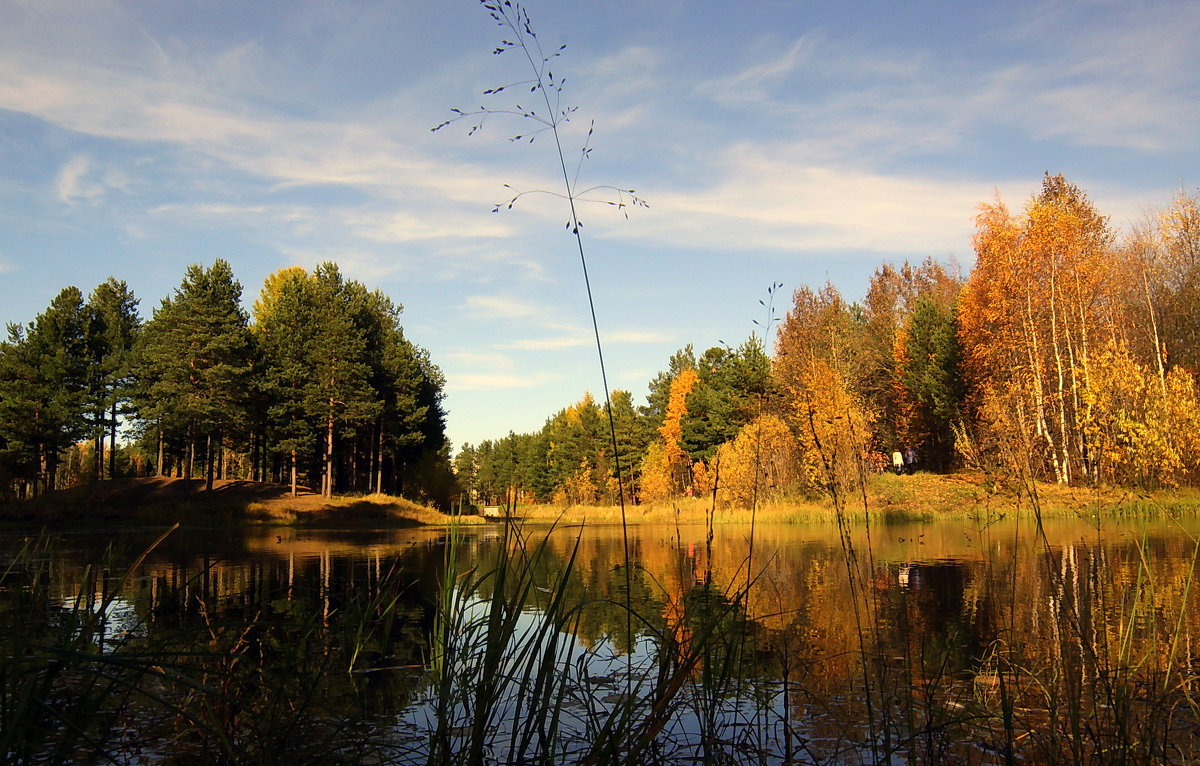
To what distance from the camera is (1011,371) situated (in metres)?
30.6

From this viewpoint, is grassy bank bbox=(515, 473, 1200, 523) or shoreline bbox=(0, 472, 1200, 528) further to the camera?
shoreline bbox=(0, 472, 1200, 528)

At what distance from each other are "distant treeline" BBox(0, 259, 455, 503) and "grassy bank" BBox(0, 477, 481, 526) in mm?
1921

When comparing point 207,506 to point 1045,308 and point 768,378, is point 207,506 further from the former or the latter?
point 1045,308

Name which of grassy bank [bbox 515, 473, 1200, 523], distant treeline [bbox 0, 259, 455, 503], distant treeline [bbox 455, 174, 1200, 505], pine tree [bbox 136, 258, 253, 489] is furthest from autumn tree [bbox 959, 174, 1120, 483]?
pine tree [bbox 136, 258, 253, 489]

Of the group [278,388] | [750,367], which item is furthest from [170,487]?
[750,367]

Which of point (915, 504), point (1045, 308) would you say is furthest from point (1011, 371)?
point (915, 504)

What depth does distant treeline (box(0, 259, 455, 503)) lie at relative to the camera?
36750mm

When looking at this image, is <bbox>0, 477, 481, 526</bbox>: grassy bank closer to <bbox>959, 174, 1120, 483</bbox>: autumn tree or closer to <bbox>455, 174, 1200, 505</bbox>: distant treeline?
<bbox>455, 174, 1200, 505</bbox>: distant treeline

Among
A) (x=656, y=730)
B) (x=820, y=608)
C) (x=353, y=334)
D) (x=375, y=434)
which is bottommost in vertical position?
(x=820, y=608)

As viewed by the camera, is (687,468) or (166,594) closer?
(166,594)

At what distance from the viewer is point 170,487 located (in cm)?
3962

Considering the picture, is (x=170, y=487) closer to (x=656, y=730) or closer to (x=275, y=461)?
(x=275, y=461)

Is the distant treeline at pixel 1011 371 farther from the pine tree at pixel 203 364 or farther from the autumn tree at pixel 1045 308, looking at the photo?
the pine tree at pixel 203 364

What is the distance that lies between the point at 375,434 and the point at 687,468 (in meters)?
21.4
